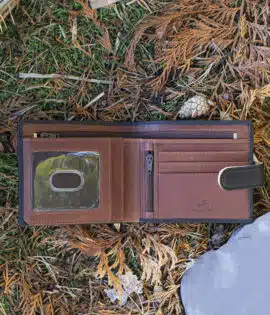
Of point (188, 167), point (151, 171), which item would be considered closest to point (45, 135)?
point (151, 171)

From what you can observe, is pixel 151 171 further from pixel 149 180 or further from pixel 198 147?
pixel 198 147

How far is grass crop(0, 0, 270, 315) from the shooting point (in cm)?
160

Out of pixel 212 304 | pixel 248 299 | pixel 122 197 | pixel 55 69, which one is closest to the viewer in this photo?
pixel 248 299

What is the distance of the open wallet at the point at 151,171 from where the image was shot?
4.71 feet

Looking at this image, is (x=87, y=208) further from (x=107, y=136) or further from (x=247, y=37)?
(x=247, y=37)

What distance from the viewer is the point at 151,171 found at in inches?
59.4

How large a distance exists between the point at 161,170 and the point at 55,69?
53 cm

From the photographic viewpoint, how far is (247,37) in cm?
166

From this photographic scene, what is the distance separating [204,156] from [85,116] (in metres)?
0.45

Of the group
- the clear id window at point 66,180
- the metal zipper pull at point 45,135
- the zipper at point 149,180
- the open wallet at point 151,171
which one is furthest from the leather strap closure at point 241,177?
the metal zipper pull at point 45,135

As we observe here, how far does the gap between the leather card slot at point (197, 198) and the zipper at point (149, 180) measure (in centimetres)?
2

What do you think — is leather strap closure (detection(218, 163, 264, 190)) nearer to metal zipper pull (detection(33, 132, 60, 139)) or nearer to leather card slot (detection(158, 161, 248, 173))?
leather card slot (detection(158, 161, 248, 173))

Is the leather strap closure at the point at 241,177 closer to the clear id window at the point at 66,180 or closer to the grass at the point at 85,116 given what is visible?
the grass at the point at 85,116

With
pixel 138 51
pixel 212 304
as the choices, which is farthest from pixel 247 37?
pixel 212 304
